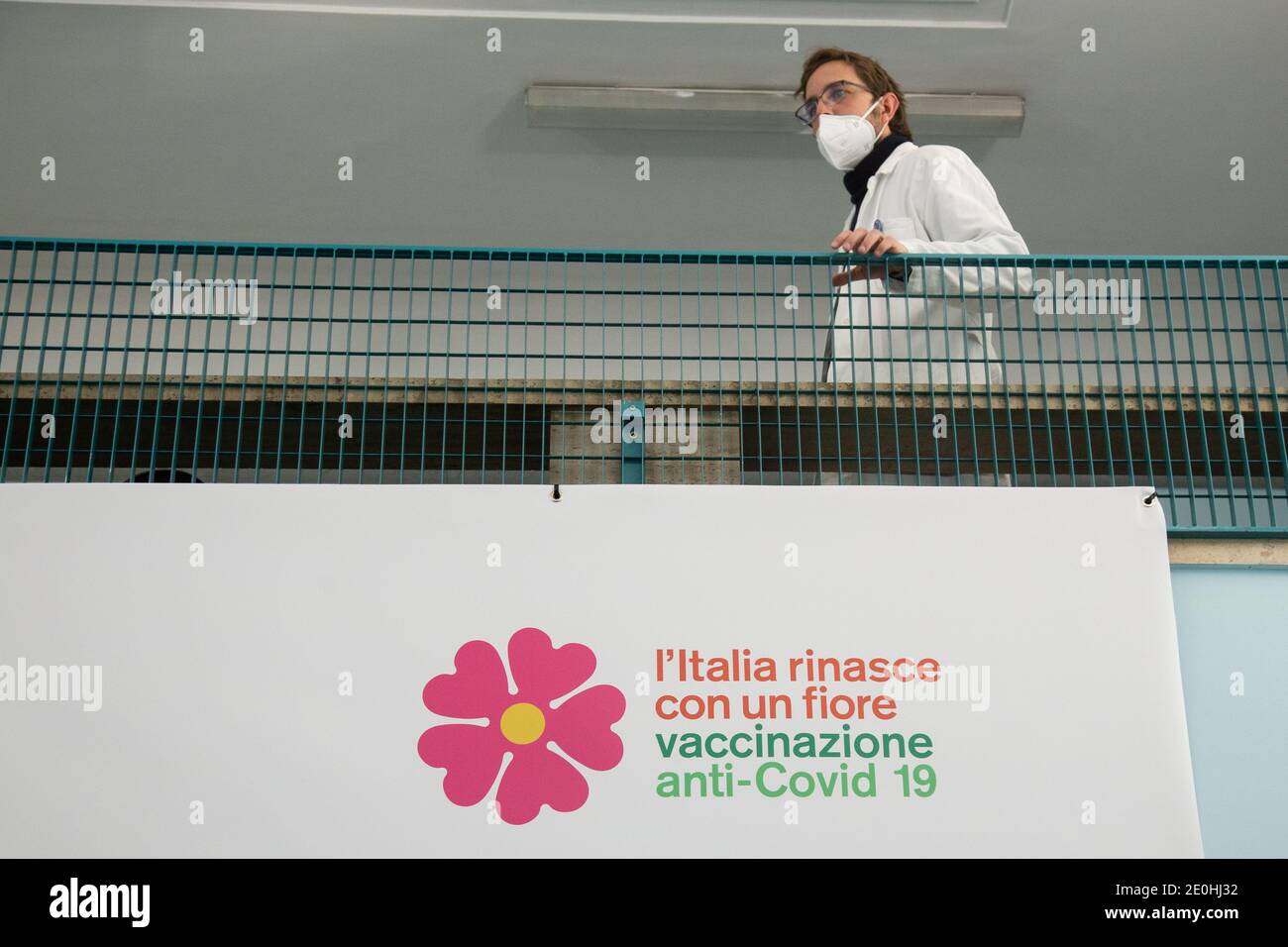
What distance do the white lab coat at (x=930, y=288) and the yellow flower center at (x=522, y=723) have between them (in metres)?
0.98

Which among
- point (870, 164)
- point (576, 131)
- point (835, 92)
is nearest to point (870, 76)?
point (835, 92)

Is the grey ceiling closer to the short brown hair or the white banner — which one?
the short brown hair

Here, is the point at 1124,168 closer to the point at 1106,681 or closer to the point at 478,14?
the point at 478,14

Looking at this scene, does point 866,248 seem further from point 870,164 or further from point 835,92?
point 835,92

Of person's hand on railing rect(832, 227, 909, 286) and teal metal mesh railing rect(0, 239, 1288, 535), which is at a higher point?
person's hand on railing rect(832, 227, 909, 286)

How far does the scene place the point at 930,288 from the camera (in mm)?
2957

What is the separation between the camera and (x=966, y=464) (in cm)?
276

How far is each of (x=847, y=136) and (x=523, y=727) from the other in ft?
6.63

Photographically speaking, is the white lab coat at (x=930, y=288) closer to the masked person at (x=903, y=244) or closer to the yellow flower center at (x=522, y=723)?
the masked person at (x=903, y=244)

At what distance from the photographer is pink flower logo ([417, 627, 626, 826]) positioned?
7.37 ft

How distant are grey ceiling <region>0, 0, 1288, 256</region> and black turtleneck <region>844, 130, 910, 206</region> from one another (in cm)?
232

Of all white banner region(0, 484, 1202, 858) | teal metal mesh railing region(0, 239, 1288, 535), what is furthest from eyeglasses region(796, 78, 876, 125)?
white banner region(0, 484, 1202, 858)

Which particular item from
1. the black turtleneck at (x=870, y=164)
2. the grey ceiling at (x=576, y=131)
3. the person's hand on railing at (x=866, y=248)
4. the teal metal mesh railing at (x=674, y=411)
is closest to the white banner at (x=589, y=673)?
the teal metal mesh railing at (x=674, y=411)

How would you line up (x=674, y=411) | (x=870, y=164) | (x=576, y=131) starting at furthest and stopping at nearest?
(x=576, y=131) < (x=870, y=164) < (x=674, y=411)
